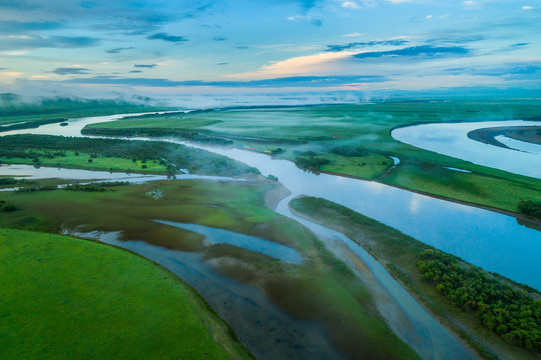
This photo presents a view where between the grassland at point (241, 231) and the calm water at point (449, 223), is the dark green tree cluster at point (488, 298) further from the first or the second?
the grassland at point (241, 231)

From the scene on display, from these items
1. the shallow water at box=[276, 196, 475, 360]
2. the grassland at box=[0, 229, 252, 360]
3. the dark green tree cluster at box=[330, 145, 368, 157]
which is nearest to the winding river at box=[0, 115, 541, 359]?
the shallow water at box=[276, 196, 475, 360]

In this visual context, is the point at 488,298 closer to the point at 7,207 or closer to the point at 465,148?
the point at 7,207

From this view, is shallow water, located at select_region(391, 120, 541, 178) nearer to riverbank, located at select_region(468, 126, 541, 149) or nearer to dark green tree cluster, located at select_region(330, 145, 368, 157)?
riverbank, located at select_region(468, 126, 541, 149)

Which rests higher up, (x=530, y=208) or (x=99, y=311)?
(x=99, y=311)

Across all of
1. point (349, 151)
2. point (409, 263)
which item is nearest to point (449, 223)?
point (409, 263)

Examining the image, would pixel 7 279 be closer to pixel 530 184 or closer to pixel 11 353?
pixel 11 353
